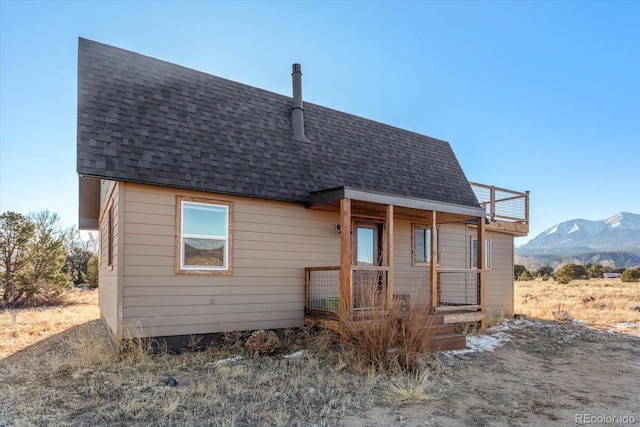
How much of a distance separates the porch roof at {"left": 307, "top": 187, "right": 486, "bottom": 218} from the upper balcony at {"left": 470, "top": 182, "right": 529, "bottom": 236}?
157 inches

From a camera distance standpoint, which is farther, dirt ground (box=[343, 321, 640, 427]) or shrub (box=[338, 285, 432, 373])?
shrub (box=[338, 285, 432, 373])

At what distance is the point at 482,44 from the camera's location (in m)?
15.2

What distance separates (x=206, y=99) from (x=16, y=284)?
37.0ft

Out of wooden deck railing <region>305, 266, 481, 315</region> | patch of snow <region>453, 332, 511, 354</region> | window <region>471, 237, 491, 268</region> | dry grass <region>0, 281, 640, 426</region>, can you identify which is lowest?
patch of snow <region>453, 332, 511, 354</region>

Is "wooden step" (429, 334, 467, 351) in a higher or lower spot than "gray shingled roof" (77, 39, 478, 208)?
lower

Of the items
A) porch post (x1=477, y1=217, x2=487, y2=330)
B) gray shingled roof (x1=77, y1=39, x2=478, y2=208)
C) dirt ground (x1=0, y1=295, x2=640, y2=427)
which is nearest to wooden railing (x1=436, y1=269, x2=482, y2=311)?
porch post (x1=477, y1=217, x2=487, y2=330)

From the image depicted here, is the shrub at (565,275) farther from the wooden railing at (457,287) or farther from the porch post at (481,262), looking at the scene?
→ the porch post at (481,262)

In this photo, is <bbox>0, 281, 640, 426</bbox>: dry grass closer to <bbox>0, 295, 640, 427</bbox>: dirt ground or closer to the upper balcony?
<bbox>0, 295, 640, 427</bbox>: dirt ground

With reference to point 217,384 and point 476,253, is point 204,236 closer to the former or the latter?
point 217,384

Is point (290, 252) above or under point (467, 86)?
under

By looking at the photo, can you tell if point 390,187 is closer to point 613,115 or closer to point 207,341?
point 207,341

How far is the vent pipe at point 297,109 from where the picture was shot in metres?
9.53

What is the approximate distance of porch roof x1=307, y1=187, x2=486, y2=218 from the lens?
7480mm

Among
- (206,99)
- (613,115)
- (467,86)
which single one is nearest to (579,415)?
(206,99)
